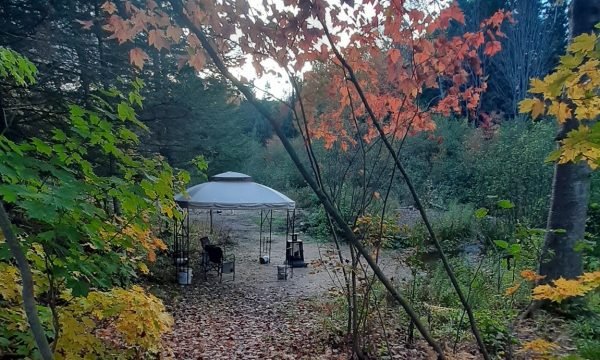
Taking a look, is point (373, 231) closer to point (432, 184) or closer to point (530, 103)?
point (530, 103)

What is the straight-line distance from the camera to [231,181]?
344 inches

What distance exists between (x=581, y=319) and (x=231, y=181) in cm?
645

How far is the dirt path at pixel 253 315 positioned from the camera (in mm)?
4652

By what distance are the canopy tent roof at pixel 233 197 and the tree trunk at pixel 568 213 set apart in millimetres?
4942

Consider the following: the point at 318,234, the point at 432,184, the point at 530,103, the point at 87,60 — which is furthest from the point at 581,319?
the point at 432,184

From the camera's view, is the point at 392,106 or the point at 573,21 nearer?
the point at 392,106

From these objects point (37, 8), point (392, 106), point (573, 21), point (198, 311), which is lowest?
point (198, 311)

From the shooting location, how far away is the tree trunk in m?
3.93

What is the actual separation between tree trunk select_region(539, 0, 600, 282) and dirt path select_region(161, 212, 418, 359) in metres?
1.95

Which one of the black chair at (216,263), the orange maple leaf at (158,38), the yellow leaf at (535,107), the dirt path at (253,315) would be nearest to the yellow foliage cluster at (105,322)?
the orange maple leaf at (158,38)

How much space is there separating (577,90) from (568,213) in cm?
315

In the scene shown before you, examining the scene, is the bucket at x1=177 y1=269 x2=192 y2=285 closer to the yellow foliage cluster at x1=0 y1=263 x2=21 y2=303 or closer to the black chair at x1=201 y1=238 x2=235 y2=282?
the black chair at x1=201 y1=238 x2=235 y2=282

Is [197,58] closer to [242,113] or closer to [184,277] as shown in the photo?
[184,277]

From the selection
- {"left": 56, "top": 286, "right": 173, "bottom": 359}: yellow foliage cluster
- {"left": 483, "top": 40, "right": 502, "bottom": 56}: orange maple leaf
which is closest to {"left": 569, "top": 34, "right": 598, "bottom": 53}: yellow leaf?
{"left": 483, "top": 40, "right": 502, "bottom": 56}: orange maple leaf
